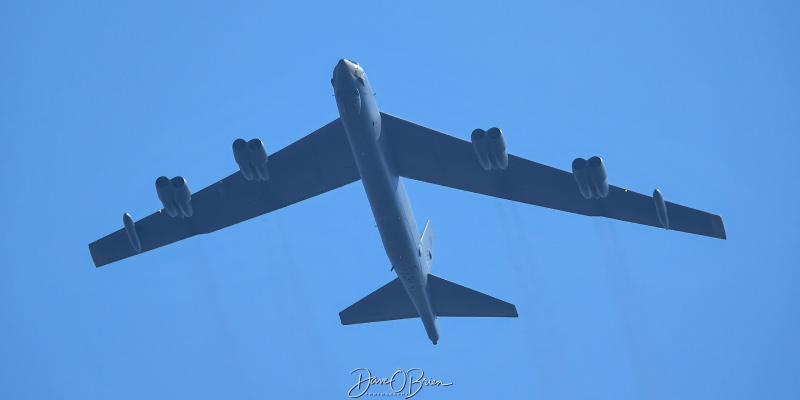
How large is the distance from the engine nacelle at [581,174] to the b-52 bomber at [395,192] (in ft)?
0.10

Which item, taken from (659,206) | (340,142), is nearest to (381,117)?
(340,142)

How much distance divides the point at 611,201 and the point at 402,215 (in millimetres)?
7185

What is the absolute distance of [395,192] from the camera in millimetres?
31688

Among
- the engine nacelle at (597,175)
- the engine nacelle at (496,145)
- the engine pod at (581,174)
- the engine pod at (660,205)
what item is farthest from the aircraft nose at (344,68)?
the engine pod at (660,205)

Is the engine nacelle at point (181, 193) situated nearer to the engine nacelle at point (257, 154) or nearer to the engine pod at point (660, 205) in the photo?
the engine nacelle at point (257, 154)

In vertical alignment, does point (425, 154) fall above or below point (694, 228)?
above

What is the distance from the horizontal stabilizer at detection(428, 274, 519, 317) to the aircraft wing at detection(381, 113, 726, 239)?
3433 millimetres

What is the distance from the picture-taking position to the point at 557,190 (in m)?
34.1

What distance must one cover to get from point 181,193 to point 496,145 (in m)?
9.50

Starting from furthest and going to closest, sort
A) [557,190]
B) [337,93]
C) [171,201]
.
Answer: [557,190] → [171,201] → [337,93]

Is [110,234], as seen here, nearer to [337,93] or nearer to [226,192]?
[226,192]

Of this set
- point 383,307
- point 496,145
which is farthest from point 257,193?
point 496,145

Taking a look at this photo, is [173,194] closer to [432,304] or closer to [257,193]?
[257,193]

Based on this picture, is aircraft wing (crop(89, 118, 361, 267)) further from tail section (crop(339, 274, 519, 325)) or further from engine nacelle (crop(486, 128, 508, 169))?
engine nacelle (crop(486, 128, 508, 169))
